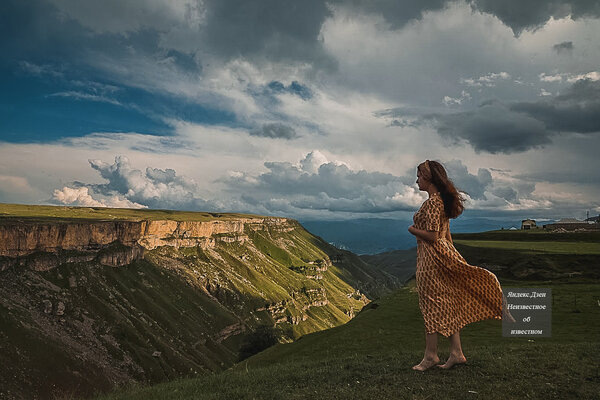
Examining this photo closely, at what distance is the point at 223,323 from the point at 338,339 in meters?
138

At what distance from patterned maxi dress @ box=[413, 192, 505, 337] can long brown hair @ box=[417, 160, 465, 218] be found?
216mm

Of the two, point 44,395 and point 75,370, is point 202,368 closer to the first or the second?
point 75,370

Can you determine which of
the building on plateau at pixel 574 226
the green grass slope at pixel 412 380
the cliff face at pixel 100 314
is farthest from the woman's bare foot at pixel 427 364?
the building on plateau at pixel 574 226

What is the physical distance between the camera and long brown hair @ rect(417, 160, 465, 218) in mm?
9473

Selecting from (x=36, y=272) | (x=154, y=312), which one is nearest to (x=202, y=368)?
(x=154, y=312)

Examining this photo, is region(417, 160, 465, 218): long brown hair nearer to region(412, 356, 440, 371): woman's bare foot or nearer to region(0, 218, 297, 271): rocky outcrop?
region(412, 356, 440, 371): woman's bare foot

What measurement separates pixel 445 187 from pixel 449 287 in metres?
2.63

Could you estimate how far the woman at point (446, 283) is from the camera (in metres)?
9.31

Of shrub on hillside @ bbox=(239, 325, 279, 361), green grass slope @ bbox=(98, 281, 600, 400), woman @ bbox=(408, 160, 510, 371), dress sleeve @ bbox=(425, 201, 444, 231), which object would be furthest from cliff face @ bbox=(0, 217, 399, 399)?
dress sleeve @ bbox=(425, 201, 444, 231)

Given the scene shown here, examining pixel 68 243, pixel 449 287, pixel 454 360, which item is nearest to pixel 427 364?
pixel 454 360
